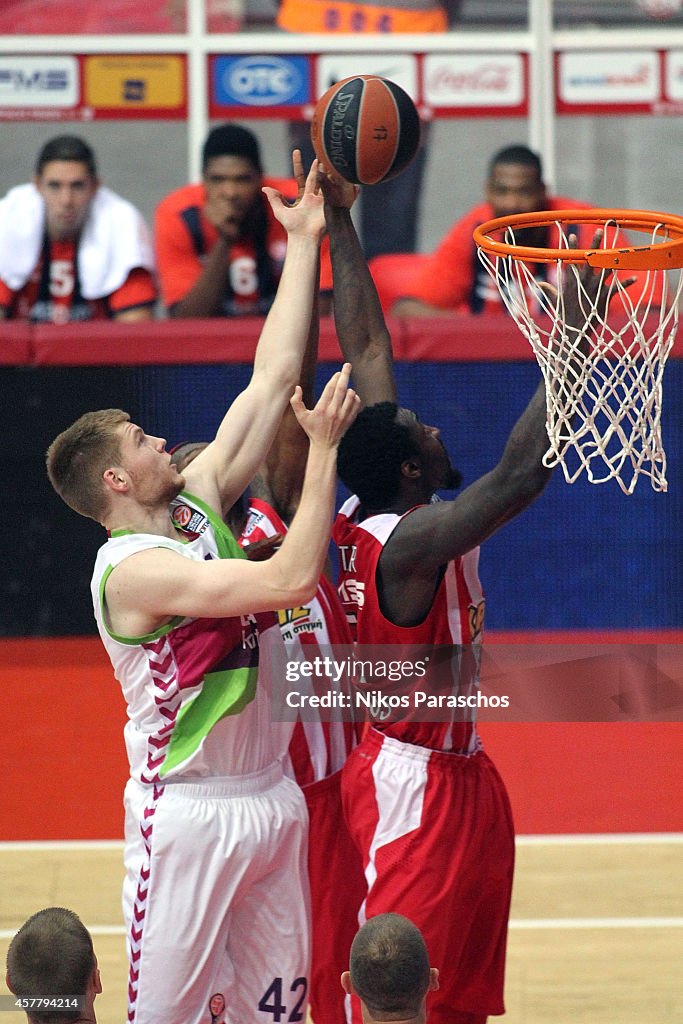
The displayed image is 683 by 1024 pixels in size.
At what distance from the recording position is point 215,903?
3895mm

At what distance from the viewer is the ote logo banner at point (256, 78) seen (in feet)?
37.4

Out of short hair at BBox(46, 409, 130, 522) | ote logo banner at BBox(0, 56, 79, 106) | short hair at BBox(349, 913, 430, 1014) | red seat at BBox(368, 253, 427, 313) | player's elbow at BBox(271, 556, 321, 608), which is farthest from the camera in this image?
ote logo banner at BBox(0, 56, 79, 106)

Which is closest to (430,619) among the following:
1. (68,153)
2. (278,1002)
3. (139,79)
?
(278,1002)

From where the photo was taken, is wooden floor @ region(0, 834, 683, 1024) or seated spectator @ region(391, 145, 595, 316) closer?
wooden floor @ region(0, 834, 683, 1024)

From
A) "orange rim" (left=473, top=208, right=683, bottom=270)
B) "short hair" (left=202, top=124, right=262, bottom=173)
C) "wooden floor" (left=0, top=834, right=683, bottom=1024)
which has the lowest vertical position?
"wooden floor" (left=0, top=834, right=683, bottom=1024)

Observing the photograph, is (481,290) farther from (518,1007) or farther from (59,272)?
(518,1007)

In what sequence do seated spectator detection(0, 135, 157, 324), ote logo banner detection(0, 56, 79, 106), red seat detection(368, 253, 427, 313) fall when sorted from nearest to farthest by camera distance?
seated spectator detection(0, 135, 157, 324), red seat detection(368, 253, 427, 313), ote logo banner detection(0, 56, 79, 106)

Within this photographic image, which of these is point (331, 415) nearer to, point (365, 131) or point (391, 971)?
point (391, 971)

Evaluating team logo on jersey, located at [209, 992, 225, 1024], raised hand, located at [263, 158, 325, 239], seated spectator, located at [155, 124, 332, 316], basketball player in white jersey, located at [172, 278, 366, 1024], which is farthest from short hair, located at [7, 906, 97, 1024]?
seated spectator, located at [155, 124, 332, 316]

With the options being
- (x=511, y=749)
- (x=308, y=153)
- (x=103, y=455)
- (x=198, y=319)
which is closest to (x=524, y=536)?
(x=511, y=749)

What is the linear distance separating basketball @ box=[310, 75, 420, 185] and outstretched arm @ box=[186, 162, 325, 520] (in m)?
0.15

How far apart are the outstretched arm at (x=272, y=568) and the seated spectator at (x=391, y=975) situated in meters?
0.83

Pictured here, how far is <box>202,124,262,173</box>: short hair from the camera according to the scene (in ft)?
30.0

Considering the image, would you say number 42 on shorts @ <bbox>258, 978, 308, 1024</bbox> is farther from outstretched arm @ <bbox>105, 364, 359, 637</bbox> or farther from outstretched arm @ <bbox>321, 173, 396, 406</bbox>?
outstretched arm @ <bbox>321, 173, 396, 406</bbox>
